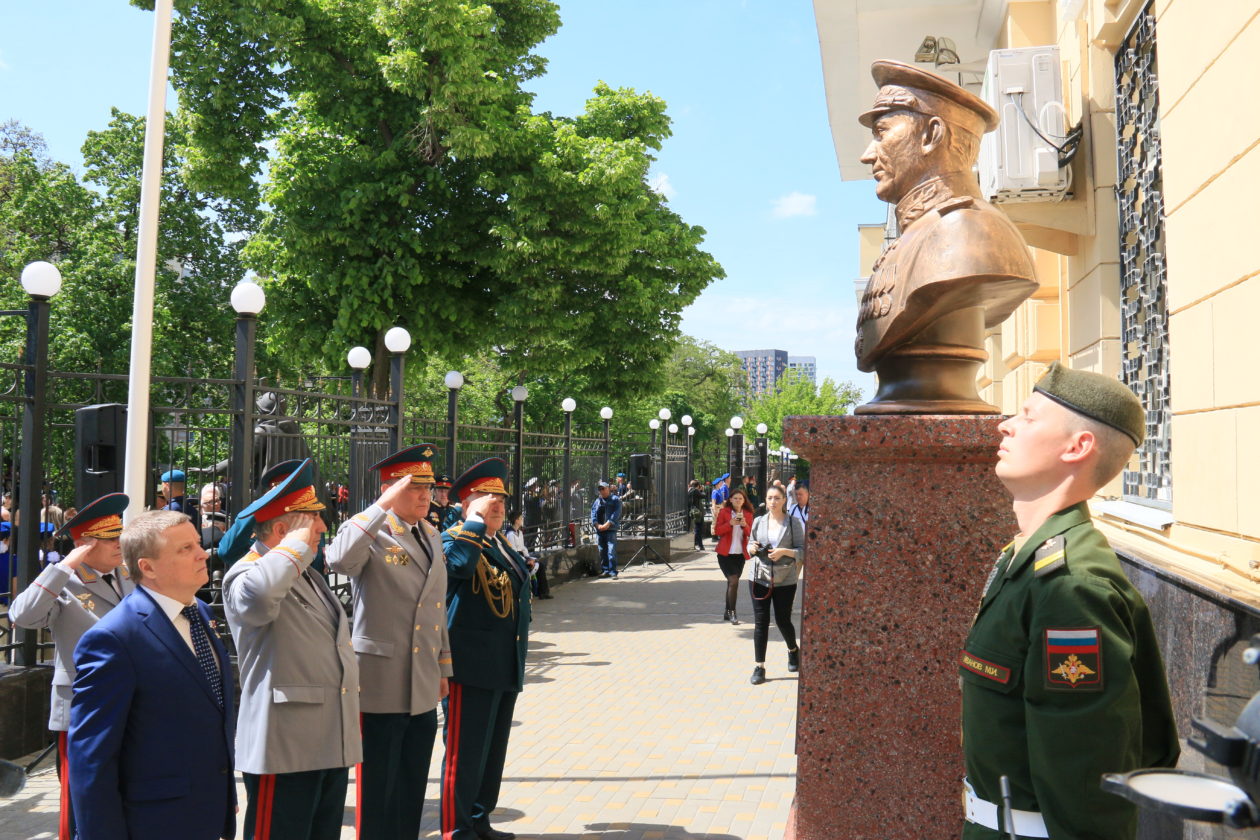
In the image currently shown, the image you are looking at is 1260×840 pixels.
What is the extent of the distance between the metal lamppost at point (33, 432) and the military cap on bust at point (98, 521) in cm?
222

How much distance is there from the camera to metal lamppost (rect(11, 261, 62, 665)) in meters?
6.77

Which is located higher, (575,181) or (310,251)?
(575,181)

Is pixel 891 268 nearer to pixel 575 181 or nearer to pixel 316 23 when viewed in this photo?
pixel 575 181

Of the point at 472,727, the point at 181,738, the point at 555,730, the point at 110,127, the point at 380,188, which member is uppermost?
the point at 110,127

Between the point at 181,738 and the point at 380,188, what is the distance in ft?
38.7

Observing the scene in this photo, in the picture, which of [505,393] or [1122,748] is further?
[505,393]

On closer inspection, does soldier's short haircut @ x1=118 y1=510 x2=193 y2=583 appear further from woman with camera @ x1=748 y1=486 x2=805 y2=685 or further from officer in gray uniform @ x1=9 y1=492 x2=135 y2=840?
woman with camera @ x1=748 y1=486 x2=805 y2=685

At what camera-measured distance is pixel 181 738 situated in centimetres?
295

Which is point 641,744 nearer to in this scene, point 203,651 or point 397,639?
point 397,639

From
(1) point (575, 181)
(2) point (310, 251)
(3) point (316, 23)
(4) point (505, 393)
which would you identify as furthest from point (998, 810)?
(4) point (505, 393)

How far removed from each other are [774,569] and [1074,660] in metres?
6.94

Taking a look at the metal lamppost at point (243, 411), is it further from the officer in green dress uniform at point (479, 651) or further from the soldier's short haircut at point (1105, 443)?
the soldier's short haircut at point (1105, 443)

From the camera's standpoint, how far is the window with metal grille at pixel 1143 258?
5027 millimetres

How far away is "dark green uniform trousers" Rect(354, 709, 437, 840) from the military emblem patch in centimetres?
302
